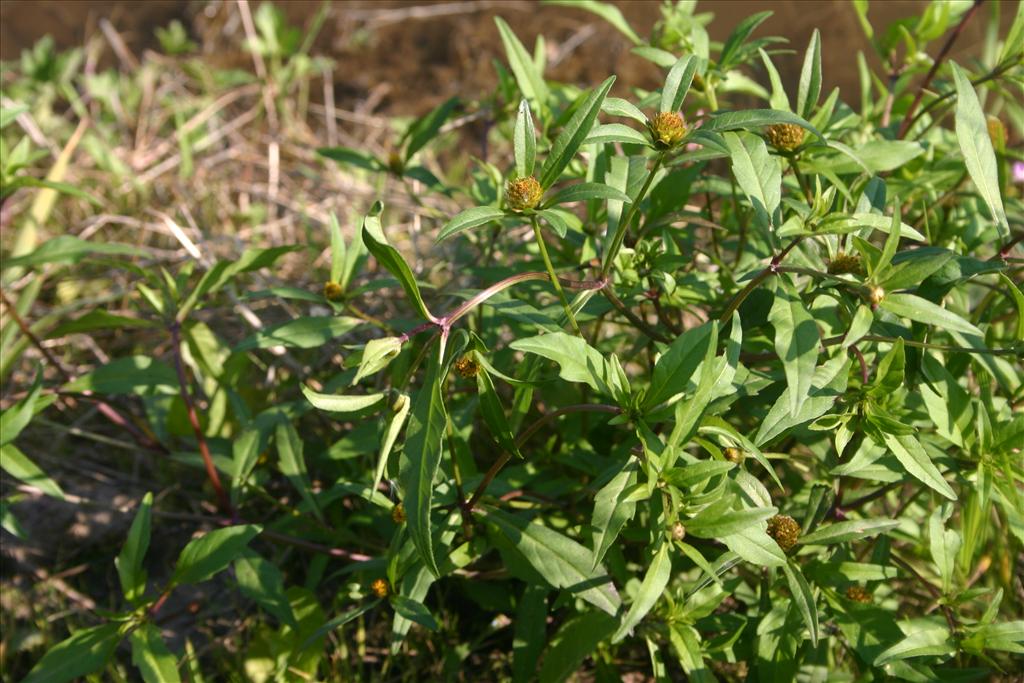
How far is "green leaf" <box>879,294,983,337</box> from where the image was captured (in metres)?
1.29

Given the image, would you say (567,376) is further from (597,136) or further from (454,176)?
(454,176)

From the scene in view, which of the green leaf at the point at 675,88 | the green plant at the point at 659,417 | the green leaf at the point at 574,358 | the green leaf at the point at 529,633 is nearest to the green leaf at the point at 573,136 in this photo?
the green plant at the point at 659,417

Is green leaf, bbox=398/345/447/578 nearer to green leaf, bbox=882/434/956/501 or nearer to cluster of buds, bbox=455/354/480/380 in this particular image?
cluster of buds, bbox=455/354/480/380

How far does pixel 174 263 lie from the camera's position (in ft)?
9.15

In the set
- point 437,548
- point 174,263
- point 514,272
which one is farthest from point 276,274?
point 437,548

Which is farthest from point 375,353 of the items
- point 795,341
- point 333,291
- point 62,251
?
point 62,251

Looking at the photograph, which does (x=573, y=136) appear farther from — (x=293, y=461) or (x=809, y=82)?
(x=293, y=461)

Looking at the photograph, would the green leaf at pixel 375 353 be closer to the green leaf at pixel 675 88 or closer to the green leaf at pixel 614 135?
the green leaf at pixel 614 135

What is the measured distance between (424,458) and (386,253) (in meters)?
0.28

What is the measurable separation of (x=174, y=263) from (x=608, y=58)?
79.9 inches

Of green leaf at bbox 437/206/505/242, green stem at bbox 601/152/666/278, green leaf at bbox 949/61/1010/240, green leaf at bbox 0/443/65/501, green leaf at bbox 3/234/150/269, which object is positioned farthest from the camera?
green leaf at bbox 3/234/150/269

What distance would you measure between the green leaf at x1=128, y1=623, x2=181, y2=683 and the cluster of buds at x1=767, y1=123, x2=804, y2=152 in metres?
1.31

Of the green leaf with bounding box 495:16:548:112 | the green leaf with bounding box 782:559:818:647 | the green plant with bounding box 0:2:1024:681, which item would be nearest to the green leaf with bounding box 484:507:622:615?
the green plant with bounding box 0:2:1024:681

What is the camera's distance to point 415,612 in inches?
60.5
